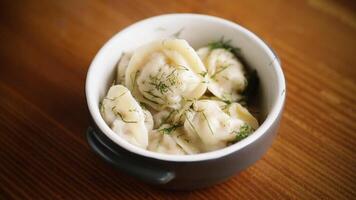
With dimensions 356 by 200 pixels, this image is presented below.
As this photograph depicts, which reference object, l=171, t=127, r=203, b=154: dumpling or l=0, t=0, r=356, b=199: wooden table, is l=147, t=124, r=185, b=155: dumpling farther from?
l=0, t=0, r=356, b=199: wooden table

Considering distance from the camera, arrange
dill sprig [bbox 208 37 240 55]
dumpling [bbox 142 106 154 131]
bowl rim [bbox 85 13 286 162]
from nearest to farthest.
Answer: bowl rim [bbox 85 13 286 162] < dumpling [bbox 142 106 154 131] < dill sprig [bbox 208 37 240 55]

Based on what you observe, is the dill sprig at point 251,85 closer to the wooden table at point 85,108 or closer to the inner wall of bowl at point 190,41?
the inner wall of bowl at point 190,41

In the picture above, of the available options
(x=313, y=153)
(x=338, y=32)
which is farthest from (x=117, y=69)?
(x=338, y=32)

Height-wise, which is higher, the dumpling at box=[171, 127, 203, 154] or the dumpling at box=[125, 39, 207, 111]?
the dumpling at box=[125, 39, 207, 111]

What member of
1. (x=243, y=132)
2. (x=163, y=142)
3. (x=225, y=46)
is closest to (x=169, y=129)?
(x=163, y=142)

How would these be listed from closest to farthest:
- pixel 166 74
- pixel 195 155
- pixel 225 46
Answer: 1. pixel 195 155
2. pixel 166 74
3. pixel 225 46

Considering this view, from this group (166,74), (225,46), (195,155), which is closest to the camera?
(195,155)

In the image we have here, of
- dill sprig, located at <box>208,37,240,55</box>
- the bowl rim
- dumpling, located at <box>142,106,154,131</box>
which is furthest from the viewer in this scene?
dill sprig, located at <box>208,37,240,55</box>

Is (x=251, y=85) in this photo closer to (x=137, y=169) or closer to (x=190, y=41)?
(x=190, y=41)

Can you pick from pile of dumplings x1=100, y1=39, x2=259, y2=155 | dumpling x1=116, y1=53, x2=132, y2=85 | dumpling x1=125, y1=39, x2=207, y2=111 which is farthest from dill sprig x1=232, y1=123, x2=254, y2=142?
dumpling x1=116, y1=53, x2=132, y2=85
